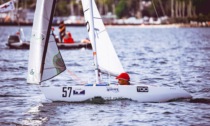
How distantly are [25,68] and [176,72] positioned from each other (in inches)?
516

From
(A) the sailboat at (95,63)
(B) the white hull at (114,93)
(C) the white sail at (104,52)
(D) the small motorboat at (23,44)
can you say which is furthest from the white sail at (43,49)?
(D) the small motorboat at (23,44)

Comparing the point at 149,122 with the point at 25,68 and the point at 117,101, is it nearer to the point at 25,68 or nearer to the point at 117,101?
the point at 117,101

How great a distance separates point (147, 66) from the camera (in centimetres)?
5891

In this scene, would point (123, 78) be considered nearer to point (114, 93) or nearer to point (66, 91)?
point (114, 93)

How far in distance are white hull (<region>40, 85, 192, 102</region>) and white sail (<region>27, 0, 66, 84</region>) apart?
0.83 meters

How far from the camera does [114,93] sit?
31422 millimetres

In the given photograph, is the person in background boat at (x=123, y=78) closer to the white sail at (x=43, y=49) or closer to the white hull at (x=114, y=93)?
the white hull at (x=114, y=93)

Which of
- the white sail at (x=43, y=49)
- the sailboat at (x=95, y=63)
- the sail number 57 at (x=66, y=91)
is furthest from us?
the sail number 57 at (x=66, y=91)

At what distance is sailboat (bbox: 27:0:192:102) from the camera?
3073cm

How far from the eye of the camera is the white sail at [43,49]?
30.5m

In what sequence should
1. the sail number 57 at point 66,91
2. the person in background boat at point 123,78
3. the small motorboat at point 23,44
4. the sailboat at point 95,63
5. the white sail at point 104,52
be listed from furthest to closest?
the small motorboat at point 23,44
the white sail at point 104,52
the sail number 57 at point 66,91
the person in background boat at point 123,78
the sailboat at point 95,63

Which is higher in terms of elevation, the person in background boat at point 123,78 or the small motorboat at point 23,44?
the person in background boat at point 123,78

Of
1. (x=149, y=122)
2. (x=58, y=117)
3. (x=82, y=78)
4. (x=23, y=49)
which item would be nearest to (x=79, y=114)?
(x=58, y=117)

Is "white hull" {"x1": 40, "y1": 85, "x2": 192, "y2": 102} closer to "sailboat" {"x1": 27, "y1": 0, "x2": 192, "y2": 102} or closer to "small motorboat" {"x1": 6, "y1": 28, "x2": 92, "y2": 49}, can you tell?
"sailboat" {"x1": 27, "y1": 0, "x2": 192, "y2": 102}
